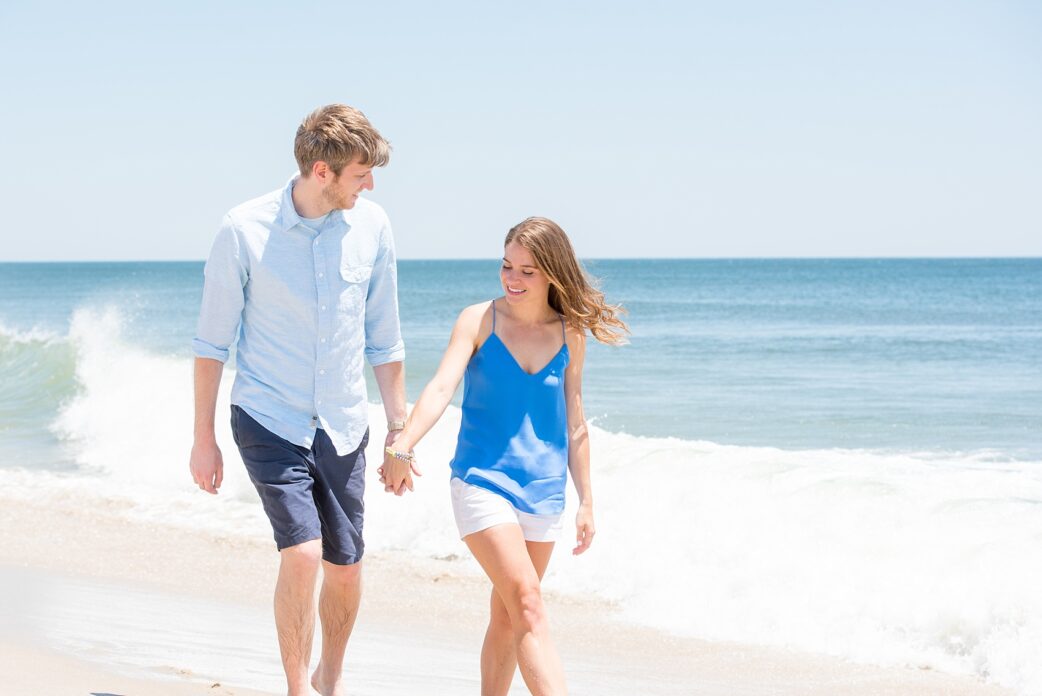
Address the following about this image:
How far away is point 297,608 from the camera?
354 cm

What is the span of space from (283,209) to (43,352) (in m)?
18.6

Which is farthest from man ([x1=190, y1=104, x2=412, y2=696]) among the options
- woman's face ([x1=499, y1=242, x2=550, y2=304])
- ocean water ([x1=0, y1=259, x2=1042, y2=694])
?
ocean water ([x1=0, y1=259, x2=1042, y2=694])

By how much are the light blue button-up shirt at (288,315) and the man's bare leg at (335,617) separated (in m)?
0.49

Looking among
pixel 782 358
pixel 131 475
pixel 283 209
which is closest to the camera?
pixel 283 209

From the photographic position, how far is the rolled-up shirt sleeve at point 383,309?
152 inches

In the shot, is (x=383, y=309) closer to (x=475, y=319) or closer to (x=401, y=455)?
(x=475, y=319)

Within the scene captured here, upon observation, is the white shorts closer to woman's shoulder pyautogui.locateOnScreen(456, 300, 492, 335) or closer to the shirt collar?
woman's shoulder pyautogui.locateOnScreen(456, 300, 492, 335)

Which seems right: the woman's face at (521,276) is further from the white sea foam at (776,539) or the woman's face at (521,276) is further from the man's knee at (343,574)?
the white sea foam at (776,539)

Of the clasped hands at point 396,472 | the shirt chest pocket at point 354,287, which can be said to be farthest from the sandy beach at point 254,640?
the shirt chest pocket at point 354,287

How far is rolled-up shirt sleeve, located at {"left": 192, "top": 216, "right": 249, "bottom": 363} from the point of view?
3.52 metres

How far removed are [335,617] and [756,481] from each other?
540cm

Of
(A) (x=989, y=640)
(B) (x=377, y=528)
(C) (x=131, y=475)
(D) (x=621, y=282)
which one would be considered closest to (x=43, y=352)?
(C) (x=131, y=475)

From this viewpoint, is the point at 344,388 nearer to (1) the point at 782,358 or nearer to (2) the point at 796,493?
(2) the point at 796,493

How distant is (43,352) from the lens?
66.9ft
